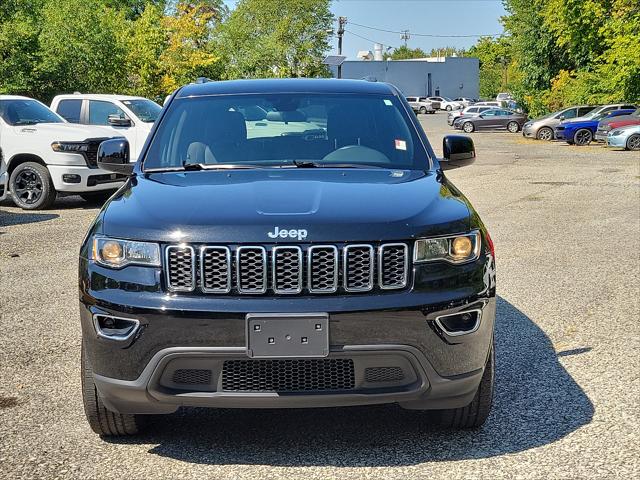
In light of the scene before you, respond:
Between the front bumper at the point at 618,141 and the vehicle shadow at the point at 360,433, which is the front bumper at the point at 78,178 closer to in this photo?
the vehicle shadow at the point at 360,433

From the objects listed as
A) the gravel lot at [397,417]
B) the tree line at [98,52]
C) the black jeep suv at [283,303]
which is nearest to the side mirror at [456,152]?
the gravel lot at [397,417]

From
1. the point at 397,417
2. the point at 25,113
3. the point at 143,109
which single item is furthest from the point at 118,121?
the point at 397,417

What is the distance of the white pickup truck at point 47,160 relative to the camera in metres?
14.9

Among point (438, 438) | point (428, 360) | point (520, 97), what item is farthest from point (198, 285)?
point (520, 97)

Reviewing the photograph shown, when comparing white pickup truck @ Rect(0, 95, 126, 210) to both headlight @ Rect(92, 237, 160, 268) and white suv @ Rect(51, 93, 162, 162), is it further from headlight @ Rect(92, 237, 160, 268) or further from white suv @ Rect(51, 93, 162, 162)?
headlight @ Rect(92, 237, 160, 268)

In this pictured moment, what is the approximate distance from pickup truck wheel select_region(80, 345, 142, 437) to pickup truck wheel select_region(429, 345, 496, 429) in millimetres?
1442

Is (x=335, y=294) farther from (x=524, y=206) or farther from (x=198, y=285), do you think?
(x=524, y=206)

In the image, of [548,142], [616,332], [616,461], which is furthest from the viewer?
[548,142]

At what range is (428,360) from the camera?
3.97 m

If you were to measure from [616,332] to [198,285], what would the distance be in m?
3.82

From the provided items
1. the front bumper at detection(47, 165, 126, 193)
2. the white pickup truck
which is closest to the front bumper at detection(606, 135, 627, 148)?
the white pickup truck

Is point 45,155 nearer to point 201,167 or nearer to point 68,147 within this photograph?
point 68,147

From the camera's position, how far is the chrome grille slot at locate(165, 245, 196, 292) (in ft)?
12.9

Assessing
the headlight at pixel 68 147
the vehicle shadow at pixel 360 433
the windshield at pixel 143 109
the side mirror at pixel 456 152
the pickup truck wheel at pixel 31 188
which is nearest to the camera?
the vehicle shadow at pixel 360 433
